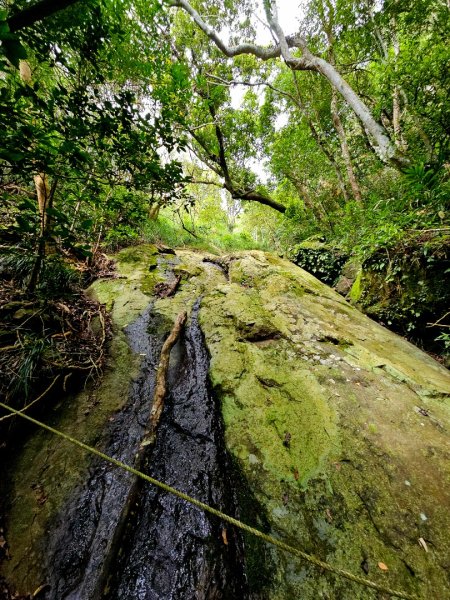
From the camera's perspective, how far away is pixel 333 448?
2229mm

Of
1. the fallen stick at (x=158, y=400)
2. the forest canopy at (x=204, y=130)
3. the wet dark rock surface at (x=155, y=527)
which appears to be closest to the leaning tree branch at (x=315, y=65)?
the forest canopy at (x=204, y=130)

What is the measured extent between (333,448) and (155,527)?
5.53ft

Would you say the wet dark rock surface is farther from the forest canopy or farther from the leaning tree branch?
the leaning tree branch

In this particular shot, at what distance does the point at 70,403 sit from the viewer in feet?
9.39

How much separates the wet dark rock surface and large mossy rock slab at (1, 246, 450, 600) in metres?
0.22

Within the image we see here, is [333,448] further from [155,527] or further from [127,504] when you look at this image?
[127,504]

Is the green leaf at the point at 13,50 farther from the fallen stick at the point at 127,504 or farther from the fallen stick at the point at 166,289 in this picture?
the fallen stick at the point at 166,289

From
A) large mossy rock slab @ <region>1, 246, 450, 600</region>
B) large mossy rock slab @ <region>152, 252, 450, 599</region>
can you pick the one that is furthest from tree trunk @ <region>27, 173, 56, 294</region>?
large mossy rock slab @ <region>152, 252, 450, 599</region>

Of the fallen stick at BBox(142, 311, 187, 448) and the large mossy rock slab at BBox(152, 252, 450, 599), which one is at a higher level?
the large mossy rock slab at BBox(152, 252, 450, 599)

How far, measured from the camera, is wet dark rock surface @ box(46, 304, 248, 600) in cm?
165

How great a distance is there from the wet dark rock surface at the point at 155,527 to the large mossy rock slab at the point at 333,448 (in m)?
0.22

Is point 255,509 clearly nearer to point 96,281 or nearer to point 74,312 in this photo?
point 74,312

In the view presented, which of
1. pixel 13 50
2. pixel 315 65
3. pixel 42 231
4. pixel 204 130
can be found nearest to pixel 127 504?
pixel 42 231

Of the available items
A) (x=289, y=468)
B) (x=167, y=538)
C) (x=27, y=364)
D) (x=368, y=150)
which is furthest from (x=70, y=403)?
(x=368, y=150)
